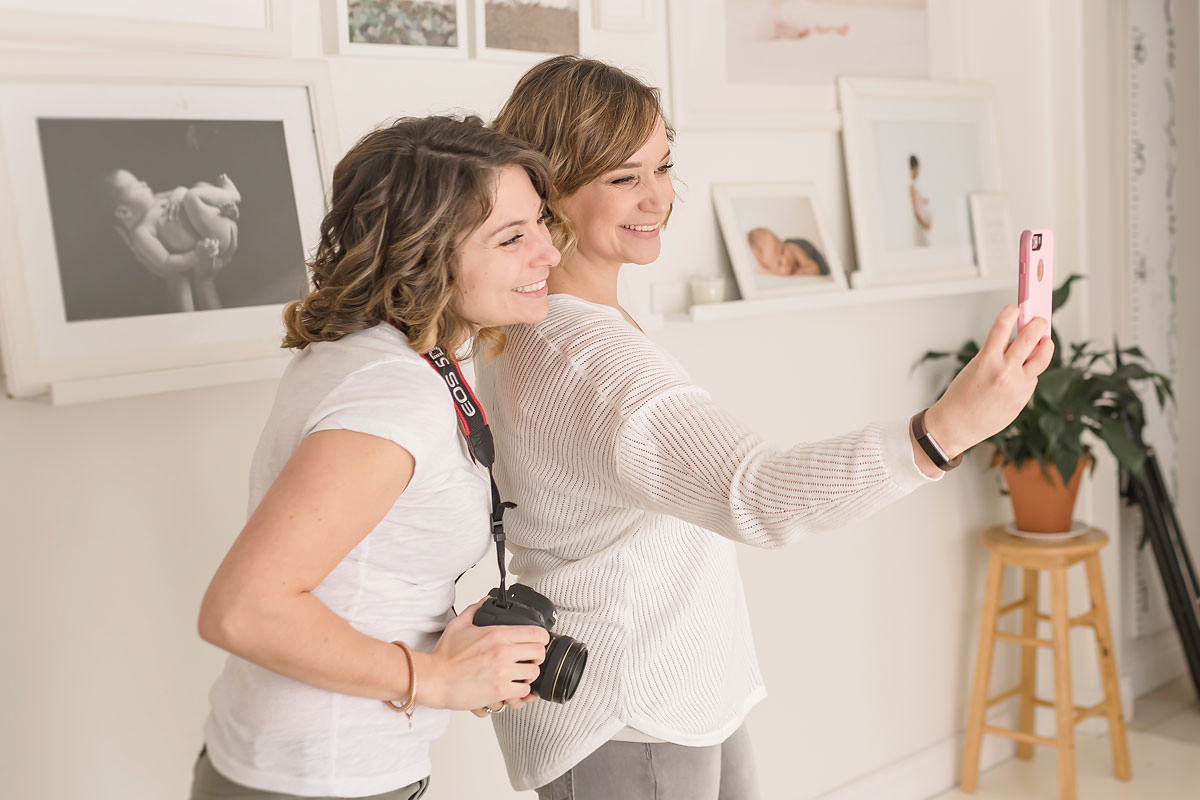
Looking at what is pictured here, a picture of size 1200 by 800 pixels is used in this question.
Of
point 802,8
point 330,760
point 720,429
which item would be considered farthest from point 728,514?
point 802,8

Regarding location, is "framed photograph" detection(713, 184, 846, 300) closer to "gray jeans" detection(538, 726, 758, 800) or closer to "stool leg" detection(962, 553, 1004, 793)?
"stool leg" detection(962, 553, 1004, 793)

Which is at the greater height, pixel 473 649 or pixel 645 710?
pixel 473 649

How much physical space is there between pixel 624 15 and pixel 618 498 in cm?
136

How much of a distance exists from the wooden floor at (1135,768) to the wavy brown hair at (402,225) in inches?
101

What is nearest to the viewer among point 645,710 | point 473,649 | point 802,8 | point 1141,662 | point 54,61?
point 473,649

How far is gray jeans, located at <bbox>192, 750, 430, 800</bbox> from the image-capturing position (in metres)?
1.19

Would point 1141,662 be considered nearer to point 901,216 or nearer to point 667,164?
point 901,216

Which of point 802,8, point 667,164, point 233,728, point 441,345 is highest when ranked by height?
point 802,8

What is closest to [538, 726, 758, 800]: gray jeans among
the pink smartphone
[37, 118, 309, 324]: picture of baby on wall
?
the pink smartphone

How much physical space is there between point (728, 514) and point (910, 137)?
2.06 metres

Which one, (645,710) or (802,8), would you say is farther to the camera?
(802,8)

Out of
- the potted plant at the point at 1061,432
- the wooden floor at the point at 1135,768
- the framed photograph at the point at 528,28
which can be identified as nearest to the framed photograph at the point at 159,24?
the framed photograph at the point at 528,28

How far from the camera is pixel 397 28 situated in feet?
6.57

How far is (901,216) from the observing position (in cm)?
290
